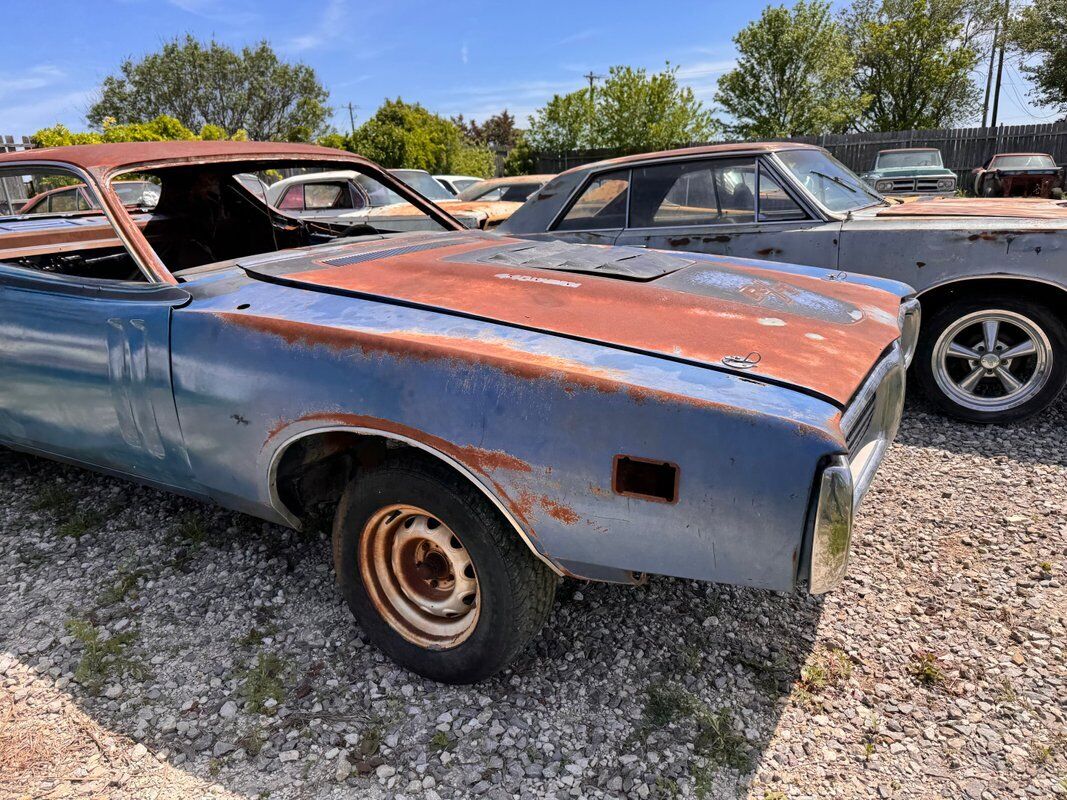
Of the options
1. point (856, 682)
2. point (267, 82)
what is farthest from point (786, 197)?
point (267, 82)

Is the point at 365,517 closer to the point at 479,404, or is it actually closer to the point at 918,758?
the point at 479,404

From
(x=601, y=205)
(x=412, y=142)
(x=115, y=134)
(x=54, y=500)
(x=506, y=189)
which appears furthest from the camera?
(x=412, y=142)

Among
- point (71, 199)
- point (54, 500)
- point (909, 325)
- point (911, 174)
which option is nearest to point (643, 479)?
point (909, 325)

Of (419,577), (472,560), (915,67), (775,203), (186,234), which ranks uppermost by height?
(915,67)

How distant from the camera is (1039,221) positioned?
12.4ft

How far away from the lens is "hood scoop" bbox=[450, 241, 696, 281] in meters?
2.66

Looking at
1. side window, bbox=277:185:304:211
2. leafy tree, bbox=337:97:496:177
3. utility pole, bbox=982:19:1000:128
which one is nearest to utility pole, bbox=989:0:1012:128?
utility pole, bbox=982:19:1000:128

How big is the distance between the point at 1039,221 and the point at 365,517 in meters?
3.79

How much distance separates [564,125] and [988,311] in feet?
74.1

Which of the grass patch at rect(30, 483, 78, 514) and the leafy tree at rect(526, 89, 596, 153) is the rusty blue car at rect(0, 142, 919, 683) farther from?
the leafy tree at rect(526, 89, 596, 153)

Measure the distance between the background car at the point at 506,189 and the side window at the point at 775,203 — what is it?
6685 millimetres

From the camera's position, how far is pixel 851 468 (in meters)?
2.05

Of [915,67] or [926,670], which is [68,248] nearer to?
[926,670]

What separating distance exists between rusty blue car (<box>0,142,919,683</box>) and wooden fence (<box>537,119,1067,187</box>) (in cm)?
2002
